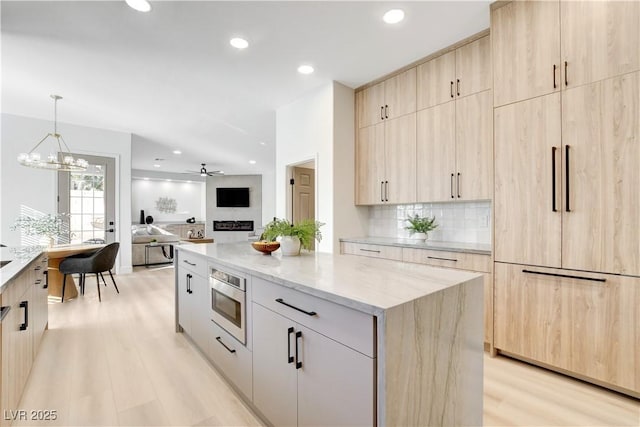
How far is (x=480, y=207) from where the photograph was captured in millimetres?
3158

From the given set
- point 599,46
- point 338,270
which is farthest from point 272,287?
point 599,46

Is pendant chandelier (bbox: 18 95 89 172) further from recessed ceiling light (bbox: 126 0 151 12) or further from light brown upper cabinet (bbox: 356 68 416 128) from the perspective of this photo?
light brown upper cabinet (bbox: 356 68 416 128)

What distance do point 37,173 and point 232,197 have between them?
19.9 feet

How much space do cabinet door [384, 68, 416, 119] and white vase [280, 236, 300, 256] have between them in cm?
217

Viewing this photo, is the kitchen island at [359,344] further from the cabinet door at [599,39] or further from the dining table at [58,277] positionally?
the dining table at [58,277]

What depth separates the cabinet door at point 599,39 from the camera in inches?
72.3

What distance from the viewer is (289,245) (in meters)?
2.17

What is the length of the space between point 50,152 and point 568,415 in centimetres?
734

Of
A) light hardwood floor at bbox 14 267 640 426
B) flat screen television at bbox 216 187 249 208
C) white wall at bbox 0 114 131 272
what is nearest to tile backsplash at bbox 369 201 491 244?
light hardwood floor at bbox 14 267 640 426

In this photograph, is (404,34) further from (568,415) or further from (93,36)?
(568,415)

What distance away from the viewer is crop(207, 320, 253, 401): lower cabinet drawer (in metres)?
1.75

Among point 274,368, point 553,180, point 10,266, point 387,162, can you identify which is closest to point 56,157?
point 10,266

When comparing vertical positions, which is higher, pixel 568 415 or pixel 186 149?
pixel 186 149

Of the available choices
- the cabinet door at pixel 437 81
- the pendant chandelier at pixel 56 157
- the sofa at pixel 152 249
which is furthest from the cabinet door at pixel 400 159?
the sofa at pixel 152 249
